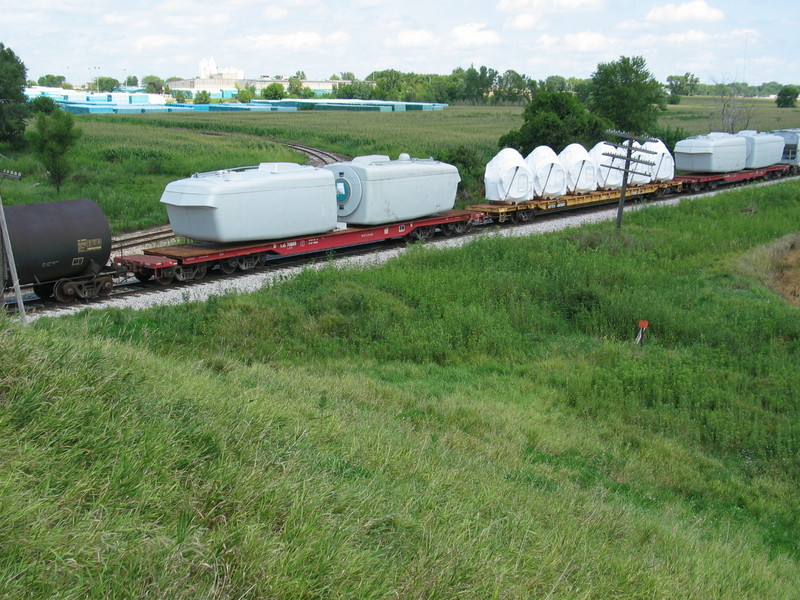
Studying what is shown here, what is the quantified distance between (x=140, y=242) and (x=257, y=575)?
20.2m

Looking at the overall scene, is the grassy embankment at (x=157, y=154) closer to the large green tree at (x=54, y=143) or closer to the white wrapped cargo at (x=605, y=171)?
the large green tree at (x=54, y=143)

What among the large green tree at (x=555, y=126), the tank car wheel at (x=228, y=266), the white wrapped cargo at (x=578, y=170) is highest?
the large green tree at (x=555, y=126)

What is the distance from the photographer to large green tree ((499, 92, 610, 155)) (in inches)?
1500

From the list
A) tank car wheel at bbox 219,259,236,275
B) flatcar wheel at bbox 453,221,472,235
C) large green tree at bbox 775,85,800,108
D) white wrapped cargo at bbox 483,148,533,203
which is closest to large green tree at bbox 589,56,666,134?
white wrapped cargo at bbox 483,148,533,203

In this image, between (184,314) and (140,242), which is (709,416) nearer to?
(184,314)

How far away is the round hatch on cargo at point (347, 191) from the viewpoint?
21.0m

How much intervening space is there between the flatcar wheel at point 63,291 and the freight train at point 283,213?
0.02 metres

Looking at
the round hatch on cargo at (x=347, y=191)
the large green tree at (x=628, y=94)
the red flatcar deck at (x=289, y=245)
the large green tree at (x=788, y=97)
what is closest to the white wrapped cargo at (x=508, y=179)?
the red flatcar deck at (x=289, y=245)

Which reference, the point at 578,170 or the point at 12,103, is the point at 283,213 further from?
the point at 12,103

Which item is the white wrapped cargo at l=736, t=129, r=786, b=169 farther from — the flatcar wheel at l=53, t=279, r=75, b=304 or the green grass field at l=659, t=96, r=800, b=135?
the flatcar wheel at l=53, t=279, r=75, b=304

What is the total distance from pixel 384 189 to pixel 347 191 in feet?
3.75

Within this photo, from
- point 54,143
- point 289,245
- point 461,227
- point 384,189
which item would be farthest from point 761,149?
point 54,143

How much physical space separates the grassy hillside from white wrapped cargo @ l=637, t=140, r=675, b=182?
1588 cm

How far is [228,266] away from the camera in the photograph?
18.0 metres
